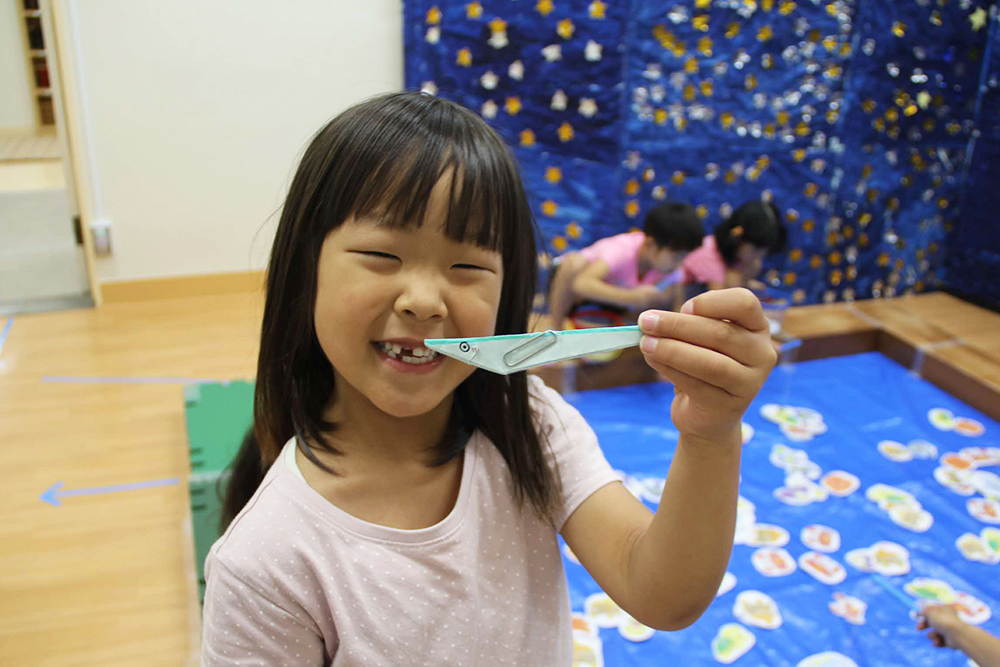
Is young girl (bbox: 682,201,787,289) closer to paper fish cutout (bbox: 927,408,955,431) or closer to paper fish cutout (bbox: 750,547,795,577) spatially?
paper fish cutout (bbox: 927,408,955,431)

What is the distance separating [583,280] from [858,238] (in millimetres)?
1665

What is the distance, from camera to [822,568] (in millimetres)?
1866

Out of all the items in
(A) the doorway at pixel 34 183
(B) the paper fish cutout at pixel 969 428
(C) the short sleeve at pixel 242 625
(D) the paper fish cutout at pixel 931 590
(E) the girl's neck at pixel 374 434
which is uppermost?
(E) the girl's neck at pixel 374 434

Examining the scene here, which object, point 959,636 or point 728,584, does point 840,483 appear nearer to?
point 728,584

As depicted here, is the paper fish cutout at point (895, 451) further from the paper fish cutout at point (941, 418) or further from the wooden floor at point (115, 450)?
the wooden floor at point (115, 450)

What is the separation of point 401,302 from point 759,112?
306 cm

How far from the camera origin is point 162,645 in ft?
5.10

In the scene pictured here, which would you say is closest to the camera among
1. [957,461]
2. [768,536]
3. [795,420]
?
[768,536]

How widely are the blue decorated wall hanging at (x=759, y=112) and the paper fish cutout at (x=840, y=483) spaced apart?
1.46 meters

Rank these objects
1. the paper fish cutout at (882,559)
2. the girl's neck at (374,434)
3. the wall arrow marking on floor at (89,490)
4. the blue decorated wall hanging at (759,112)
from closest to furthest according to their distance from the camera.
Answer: the girl's neck at (374,434) < the paper fish cutout at (882,559) < the wall arrow marking on floor at (89,490) < the blue decorated wall hanging at (759,112)

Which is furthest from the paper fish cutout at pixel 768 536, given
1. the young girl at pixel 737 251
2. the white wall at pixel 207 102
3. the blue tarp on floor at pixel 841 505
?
the white wall at pixel 207 102

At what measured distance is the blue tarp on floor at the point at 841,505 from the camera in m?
1.64

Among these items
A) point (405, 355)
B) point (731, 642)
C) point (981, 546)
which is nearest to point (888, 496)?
point (981, 546)

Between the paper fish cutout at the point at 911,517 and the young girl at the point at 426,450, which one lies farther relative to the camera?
the paper fish cutout at the point at 911,517
